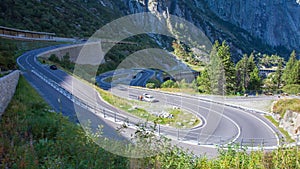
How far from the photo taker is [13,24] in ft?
166

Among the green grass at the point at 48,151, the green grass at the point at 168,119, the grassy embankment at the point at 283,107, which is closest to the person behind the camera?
the green grass at the point at 48,151

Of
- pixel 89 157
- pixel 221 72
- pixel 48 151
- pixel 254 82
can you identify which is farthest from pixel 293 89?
pixel 48 151

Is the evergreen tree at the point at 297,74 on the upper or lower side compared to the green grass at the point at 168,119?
upper

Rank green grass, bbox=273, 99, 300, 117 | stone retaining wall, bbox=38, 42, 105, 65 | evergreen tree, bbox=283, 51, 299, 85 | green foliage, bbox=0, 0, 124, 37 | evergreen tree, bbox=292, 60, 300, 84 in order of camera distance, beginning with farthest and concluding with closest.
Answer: green foliage, bbox=0, 0, 124, 37 → evergreen tree, bbox=283, 51, 299, 85 → evergreen tree, bbox=292, 60, 300, 84 → stone retaining wall, bbox=38, 42, 105, 65 → green grass, bbox=273, 99, 300, 117

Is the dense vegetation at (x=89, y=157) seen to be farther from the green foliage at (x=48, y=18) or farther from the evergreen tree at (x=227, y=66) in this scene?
the green foliage at (x=48, y=18)

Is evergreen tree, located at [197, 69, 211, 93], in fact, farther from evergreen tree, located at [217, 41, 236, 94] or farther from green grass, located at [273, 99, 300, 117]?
green grass, located at [273, 99, 300, 117]

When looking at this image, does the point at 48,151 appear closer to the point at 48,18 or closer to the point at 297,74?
the point at 297,74

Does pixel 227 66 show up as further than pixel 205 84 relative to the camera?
No

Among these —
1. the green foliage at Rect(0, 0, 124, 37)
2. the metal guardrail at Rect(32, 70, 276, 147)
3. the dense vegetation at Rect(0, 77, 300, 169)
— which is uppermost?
the green foliage at Rect(0, 0, 124, 37)

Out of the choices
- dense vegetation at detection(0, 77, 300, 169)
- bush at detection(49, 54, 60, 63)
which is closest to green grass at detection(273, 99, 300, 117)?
dense vegetation at detection(0, 77, 300, 169)

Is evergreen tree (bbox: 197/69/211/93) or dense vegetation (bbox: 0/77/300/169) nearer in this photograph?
dense vegetation (bbox: 0/77/300/169)

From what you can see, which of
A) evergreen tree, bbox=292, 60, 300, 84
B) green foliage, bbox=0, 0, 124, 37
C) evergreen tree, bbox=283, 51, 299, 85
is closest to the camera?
evergreen tree, bbox=292, 60, 300, 84

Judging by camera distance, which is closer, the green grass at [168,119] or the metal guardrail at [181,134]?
the metal guardrail at [181,134]

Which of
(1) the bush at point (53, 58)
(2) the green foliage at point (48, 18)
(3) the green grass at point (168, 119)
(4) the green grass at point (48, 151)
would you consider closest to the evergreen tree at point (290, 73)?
(3) the green grass at point (168, 119)
